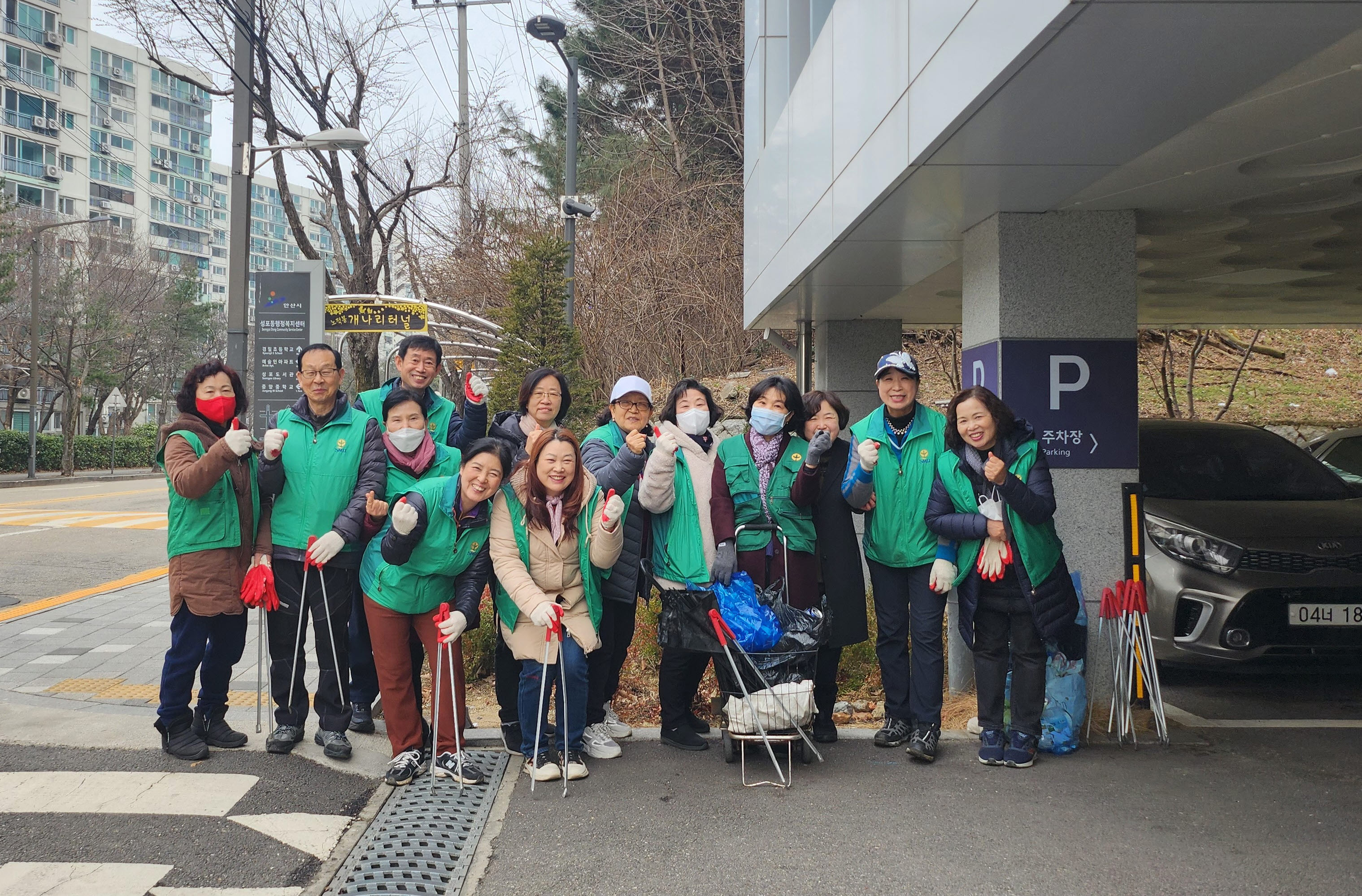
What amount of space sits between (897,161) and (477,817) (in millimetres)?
3457

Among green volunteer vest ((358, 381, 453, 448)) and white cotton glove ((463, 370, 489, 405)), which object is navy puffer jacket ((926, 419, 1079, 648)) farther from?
green volunteer vest ((358, 381, 453, 448))

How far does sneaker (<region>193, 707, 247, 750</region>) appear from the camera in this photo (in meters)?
5.12

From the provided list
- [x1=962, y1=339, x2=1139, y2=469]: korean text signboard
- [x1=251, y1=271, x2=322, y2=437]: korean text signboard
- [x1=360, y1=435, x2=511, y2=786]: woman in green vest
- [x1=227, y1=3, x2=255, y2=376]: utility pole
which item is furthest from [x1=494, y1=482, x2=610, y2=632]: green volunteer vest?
[x1=227, y1=3, x2=255, y2=376]: utility pole

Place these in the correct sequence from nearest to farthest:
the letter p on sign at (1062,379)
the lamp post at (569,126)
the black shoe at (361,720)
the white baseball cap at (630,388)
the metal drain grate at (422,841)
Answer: the metal drain grate at (422,841), the white baseball cap at (630,388), the black shoe at (361,720), the letter p on sign at (1062,379), the lamp post at (569,126)

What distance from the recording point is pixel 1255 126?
441 cm

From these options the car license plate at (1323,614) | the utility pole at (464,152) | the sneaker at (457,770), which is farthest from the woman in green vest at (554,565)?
the utility pole at (464,152)

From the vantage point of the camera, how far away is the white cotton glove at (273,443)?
475 centimetres

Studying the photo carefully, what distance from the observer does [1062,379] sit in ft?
18.5

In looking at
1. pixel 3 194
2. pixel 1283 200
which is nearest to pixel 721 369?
pixel 1283 200

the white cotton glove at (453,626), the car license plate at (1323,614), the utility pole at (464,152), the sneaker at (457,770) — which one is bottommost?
the sneaker at (457,770)

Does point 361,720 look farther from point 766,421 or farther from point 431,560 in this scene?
point 766,421

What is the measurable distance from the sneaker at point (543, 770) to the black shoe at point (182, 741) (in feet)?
5.10

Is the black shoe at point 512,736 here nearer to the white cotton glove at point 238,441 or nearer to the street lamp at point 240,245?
the white cotton glove at point 238,441

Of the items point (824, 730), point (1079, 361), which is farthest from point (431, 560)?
point (1079, 361)
